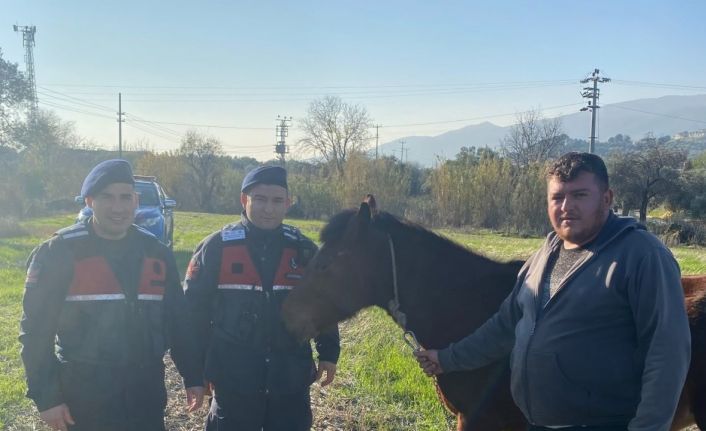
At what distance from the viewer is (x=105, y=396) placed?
279 centimetres

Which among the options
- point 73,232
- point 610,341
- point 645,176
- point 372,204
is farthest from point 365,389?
point 645,176

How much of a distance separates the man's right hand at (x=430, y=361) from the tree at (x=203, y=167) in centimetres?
4703

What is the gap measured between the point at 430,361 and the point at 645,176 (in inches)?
1420

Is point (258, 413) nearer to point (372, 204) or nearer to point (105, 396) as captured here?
point (105, 396)

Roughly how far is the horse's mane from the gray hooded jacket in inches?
36.7

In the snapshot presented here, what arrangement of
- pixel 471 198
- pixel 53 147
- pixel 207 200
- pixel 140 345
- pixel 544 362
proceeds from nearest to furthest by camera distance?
pixel 544 362, pixel 140 345, pixel 471 198, pixel 53 147, pixel 207 200

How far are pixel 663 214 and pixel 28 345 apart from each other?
130ft

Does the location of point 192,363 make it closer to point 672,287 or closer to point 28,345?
point 28,345

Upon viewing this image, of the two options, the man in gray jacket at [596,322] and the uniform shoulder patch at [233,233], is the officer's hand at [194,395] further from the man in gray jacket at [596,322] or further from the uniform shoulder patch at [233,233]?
the man in gray jacket at [596,322]

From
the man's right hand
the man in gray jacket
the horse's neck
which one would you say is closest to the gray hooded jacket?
the man in gray jacket

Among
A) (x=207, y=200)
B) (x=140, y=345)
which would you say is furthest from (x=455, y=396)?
(x=207, y=200)

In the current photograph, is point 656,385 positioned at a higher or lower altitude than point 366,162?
lower

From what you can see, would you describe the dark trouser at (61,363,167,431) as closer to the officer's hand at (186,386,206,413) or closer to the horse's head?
the officer's hand at (186,386,206,413)

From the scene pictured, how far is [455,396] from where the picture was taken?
306cm
